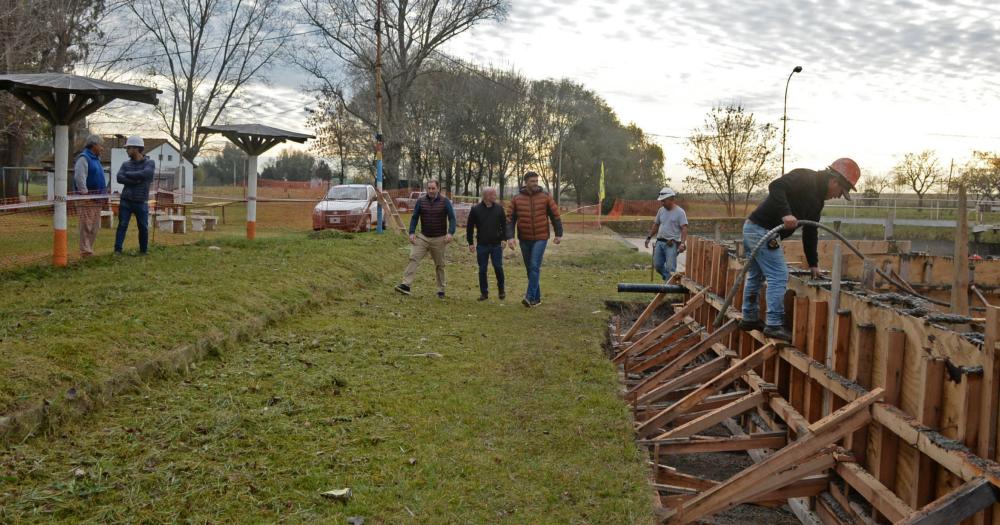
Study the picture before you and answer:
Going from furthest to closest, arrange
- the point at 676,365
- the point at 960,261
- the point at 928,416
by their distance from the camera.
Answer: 1. the point at 676,365
2. the point at 960,261
3. the point at 928,416

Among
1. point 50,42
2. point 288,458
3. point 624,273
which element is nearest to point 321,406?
point 288,458

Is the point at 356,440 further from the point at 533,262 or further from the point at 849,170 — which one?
the point at 533,262

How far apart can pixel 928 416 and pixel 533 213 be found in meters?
7.50

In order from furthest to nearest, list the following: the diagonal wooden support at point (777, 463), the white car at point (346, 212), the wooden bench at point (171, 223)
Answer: the white car at point (346, 212) < the wooden bench at point (171, 223) < the diagonal wooden support at point (777, 463)

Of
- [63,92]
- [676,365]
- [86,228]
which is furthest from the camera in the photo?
[86,228]

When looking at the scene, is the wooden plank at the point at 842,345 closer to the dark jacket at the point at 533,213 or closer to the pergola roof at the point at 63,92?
the dark jacket at the point at 533,213

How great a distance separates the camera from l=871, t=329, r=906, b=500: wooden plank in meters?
4.85

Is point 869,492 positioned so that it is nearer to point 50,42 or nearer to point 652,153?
point 50,42

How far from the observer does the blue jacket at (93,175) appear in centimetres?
1224

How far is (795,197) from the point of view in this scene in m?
7.19

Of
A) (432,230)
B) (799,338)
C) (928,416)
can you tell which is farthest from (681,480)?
(432,230)

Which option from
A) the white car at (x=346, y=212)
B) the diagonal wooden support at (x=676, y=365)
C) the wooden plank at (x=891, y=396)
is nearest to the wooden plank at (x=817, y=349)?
the wooden plank at (x=891, y=396)

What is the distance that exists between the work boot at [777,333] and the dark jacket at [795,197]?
2.80ft

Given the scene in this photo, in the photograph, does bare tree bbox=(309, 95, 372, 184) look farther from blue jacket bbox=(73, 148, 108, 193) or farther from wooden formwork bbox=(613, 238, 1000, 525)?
wooden formwork bbox=(613, 238, 1000, 525)
